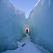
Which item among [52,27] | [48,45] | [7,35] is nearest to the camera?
[52,27]

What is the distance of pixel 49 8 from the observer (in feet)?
9.43

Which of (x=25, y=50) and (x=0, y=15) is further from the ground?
(x=0, y=15)

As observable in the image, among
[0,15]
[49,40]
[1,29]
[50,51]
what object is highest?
[0,15]

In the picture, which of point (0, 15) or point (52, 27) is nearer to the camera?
point (52, 27)

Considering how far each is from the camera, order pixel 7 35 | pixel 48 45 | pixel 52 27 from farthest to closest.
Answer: pixel 7 35, pixel 48 45, pixel 52 27

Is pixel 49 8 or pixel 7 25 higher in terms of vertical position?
pixel 49 8

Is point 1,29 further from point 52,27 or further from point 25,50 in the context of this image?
point 52,27

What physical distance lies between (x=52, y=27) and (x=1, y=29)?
1101 millimetres

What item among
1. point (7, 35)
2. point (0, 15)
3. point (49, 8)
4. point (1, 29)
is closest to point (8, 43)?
point (7, 35)

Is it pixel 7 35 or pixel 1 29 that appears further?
pixel 7 35

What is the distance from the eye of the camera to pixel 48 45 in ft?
9.51

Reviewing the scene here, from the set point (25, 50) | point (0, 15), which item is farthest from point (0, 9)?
point (25, 50)

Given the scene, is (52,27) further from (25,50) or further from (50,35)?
(25,50)

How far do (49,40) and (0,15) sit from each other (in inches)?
46.7
